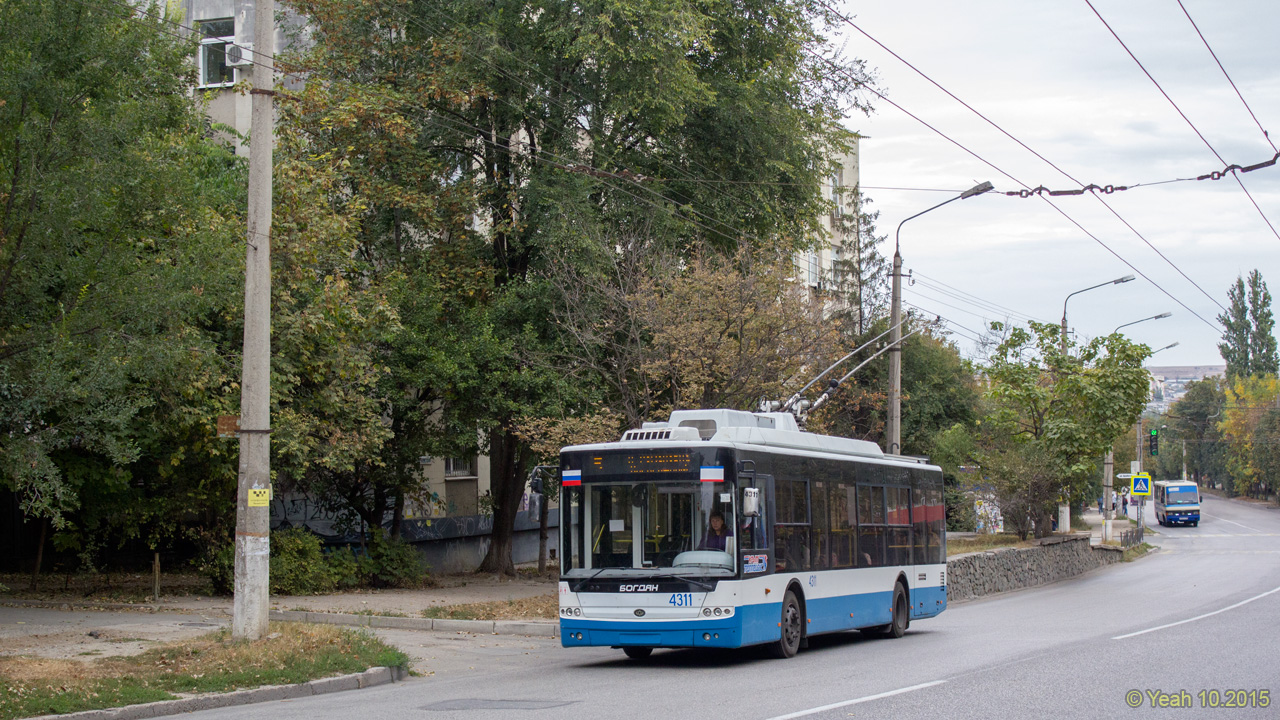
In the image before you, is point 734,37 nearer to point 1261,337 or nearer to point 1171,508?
→ point 1171,508

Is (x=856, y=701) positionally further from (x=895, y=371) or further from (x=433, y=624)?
(x=895, y=371)

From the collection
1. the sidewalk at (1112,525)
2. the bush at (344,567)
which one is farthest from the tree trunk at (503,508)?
the sidewalk at (1112,525)

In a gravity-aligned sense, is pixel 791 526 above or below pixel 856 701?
above

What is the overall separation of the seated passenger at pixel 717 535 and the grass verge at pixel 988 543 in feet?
62.4

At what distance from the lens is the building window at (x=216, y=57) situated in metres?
31.8

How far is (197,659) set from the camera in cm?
1175

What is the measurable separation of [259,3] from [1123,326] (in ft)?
125

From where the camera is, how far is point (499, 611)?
1945 cm

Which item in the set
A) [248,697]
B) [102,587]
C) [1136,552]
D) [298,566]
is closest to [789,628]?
[248,697]

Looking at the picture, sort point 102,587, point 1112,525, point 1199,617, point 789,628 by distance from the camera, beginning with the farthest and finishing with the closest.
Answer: point 1112,525
point 102,587
point 1199,617
point 789,628

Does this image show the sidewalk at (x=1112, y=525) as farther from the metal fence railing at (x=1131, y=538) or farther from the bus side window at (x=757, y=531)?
the bus side window at (x=757, y=531)

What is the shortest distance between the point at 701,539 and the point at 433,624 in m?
6.14

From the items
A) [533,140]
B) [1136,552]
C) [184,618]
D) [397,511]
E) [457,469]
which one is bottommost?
[1136,552]

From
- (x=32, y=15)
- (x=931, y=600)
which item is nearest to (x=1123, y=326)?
(x=931, y=600)
